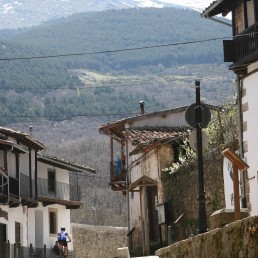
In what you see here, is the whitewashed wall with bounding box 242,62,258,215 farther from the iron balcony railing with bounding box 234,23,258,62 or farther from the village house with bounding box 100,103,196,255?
the village house with bounding box 100,103,196,255

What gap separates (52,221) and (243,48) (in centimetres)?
3208

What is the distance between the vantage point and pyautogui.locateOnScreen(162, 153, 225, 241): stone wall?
38.8m

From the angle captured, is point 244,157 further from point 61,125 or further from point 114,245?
point 61,125

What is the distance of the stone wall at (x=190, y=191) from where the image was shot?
38.8 m

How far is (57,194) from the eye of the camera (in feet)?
204

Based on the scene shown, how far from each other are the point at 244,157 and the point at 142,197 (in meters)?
14.9

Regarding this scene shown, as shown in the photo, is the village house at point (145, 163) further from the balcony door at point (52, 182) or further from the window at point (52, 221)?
the window at point (52, 221)

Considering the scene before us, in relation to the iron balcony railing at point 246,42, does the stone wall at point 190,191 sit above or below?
below

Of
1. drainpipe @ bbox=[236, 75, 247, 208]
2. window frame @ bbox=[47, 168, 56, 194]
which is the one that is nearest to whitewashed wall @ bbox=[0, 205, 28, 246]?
window frame @ bbox=[47, 168, 56, 194]

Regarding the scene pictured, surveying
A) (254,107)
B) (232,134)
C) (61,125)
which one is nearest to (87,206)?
(61,125)

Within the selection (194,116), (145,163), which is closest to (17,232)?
(145,163)

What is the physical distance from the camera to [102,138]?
134 meters

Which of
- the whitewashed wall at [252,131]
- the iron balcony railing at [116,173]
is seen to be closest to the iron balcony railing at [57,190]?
the iron balcony railing at [116,173]

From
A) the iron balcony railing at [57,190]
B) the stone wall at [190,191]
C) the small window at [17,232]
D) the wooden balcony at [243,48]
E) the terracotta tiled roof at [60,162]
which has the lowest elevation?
the stone wall at [190,191]
